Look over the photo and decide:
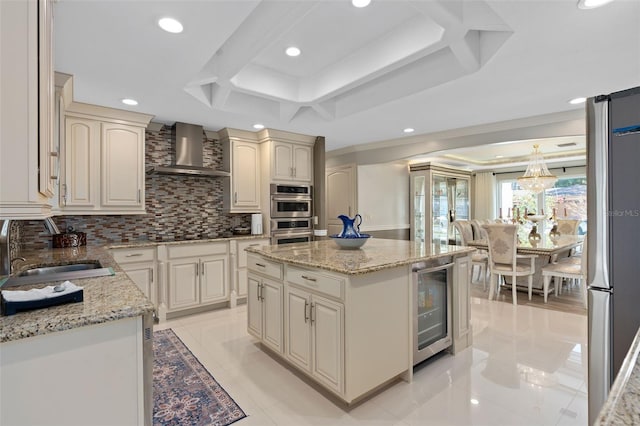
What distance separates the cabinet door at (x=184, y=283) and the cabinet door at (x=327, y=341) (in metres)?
2.22

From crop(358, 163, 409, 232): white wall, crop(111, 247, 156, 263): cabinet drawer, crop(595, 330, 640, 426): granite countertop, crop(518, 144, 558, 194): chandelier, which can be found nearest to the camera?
crop(595, 330, 640, 426): granite countertop

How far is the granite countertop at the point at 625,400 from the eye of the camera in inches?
19.2

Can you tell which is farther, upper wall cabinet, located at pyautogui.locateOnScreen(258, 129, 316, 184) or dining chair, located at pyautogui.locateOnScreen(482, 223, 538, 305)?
upper wall cabinet, located at pyautogui.locateOnScreen(258, 129, 316, 184)

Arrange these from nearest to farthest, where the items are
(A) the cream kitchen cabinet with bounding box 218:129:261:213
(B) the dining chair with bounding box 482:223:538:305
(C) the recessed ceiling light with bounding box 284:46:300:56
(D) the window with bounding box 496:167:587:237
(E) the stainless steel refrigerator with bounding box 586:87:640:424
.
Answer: (E) the stainless steel refrigerator with bounding box 586:87:640:424, (C) the recessed ceiling light with bounding box 284:46:300:56, (B) the dining chair with bounding box 482:223:538:305, (A) the cream kitchen cabinet with bounding box 218:129:261:213, (D) the window with bounding box 496:167:587:237

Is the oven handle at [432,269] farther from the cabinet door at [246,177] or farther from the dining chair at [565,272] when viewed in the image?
the cabinet door at [246,177]

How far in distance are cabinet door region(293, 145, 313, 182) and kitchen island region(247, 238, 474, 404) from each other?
87.2 inches

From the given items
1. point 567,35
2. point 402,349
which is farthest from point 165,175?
point 567,35

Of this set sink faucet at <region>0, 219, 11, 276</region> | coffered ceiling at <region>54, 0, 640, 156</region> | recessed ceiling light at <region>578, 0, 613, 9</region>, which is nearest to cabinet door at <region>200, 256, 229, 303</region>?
coffered ceiling at <region>54, 0, 640, 156</region>

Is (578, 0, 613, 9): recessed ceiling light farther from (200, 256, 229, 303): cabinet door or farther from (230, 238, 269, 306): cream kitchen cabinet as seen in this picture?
(200, 256, 229, 303): cabinet door

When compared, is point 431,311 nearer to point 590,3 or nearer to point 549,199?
→ point 590,3

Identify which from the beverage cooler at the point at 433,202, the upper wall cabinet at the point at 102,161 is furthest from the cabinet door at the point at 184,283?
the beverage cooler at the point at 433,202

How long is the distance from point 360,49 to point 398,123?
1629 mm

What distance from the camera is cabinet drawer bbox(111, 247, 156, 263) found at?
129 inches

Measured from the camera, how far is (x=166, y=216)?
405 cm
